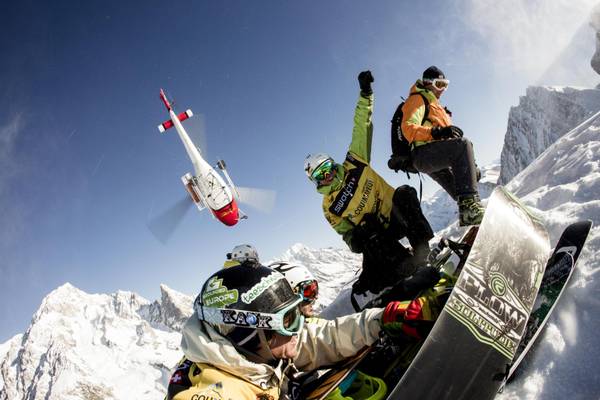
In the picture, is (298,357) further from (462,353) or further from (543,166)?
(543,166)

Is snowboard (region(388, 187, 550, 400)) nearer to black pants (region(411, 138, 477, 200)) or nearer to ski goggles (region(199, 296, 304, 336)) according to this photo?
ski goggles (region(199, 296, 304, 336))

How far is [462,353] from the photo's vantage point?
2781 mm

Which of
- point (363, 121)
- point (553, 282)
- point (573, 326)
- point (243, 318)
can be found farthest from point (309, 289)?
point (573, 326)

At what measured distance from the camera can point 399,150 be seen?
19.3 feet

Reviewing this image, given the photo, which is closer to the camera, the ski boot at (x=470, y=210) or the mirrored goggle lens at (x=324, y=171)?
the ski boot at (x=470, y=210)

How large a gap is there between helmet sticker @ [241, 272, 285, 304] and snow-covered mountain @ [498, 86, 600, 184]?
97.2 meters

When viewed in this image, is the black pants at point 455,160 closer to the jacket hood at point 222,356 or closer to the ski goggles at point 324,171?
the ski goggles at point 324,171

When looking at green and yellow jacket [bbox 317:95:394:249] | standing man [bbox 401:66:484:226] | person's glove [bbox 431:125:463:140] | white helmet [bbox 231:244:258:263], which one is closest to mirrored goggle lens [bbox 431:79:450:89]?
standing man [bbox 401:66:484:226]

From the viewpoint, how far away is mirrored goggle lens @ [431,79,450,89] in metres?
5.46

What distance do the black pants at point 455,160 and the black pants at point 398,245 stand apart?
1057mm

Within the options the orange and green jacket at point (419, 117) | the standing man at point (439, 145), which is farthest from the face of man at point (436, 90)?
the orange and green jacket at point (419, 117)

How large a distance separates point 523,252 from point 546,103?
4934 inches

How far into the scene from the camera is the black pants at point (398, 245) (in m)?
6.25

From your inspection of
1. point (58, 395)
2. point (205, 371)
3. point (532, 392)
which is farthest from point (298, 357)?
point (58, 395)
